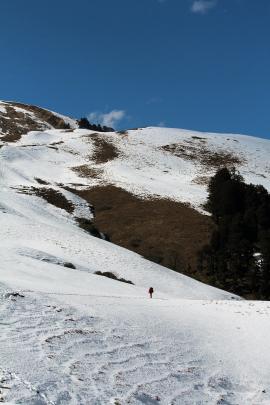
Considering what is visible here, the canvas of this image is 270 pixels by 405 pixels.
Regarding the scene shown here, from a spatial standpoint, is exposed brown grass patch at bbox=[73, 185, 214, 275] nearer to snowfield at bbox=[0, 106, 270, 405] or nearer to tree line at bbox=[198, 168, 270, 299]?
tree line at bbox=[198, 168, 270, 299]

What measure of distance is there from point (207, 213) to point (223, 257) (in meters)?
15.9

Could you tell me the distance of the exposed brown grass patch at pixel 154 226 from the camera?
53.7 meters

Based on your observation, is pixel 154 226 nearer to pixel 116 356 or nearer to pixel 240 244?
Result: pixel 240 244

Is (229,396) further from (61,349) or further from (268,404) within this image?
(61,349)

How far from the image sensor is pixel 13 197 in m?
57.5

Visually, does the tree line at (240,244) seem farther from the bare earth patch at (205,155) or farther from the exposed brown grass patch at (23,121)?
the exposed brown grass patch at (23,121)

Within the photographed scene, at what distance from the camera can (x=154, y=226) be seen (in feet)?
202

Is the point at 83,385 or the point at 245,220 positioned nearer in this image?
the point at 83,385

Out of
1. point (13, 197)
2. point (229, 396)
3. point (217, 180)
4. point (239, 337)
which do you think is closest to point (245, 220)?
point (217, 180)

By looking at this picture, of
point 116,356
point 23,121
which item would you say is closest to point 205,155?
point 23,121

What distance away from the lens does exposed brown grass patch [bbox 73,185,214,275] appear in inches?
2114

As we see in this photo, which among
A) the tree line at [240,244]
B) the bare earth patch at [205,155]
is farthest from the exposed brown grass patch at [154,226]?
the bare earth patch at [205,155]

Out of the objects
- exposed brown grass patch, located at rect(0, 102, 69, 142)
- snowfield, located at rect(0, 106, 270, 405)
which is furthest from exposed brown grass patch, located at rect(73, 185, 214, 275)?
exposed brown grass patch, located at rect(0, 102, 69, 142)

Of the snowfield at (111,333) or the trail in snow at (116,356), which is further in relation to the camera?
the snowfield at (111,333)
